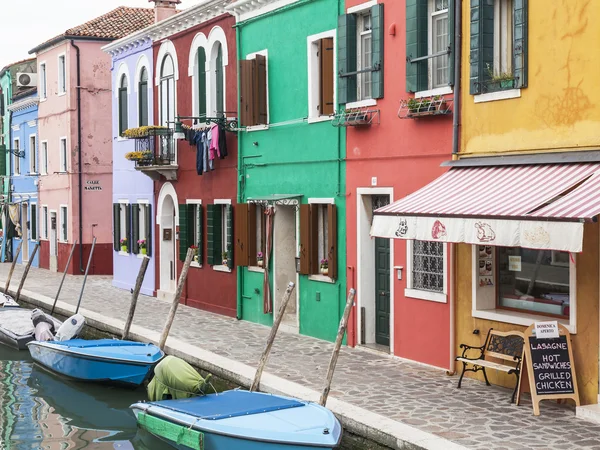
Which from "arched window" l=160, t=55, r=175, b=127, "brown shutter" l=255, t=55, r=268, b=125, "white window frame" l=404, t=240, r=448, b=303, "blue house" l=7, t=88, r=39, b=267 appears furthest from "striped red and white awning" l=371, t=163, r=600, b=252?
"blue house" l=7, t=88, r=39, b=267

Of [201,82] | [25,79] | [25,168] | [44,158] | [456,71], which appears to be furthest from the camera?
[25,79]

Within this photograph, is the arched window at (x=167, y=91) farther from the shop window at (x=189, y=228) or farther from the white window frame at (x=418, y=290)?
the white window frame at (x=418, y=290)

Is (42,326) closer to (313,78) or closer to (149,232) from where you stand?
(149,232)

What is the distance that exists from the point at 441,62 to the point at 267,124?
5641mm

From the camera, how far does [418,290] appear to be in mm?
14273

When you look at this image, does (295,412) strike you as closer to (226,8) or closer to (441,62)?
(441,62)

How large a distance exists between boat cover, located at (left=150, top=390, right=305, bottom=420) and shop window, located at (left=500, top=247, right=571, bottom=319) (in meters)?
3.27

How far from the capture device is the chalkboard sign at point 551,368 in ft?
36.1

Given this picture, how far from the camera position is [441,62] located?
13938 millimetres

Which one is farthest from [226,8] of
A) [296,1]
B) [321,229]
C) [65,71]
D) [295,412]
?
[65,71]

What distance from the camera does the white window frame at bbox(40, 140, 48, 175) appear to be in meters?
35.6

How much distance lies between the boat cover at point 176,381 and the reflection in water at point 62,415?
68 cm

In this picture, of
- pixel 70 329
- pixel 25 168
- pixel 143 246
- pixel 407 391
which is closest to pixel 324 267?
pixel 407 391

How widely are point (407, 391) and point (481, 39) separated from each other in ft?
15.3
